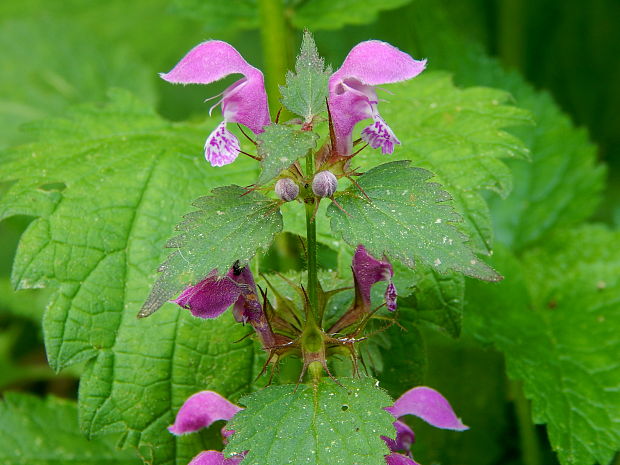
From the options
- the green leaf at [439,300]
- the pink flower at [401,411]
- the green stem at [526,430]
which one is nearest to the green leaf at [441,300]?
the green leaf at [439,300]

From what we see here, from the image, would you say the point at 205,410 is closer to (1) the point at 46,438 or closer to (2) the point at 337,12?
(1) the point at 46,438

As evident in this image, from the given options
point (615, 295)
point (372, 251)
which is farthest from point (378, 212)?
point (615, 295)

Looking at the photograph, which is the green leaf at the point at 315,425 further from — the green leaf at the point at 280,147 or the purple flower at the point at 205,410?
the green leaf at the point at 280,147

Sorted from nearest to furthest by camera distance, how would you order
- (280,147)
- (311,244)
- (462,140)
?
(280,147) < (311,244) < (462,140)

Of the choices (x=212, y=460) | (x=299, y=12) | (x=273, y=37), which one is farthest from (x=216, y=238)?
(x=299, y=12)

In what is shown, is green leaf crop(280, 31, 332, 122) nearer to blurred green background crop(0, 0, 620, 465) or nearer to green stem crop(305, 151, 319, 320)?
green stem crop(305, 151, 319, 320)

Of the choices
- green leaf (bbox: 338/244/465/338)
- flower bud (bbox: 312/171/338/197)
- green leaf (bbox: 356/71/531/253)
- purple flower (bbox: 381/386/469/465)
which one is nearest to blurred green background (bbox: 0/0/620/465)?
green leaf (bbox: 356/71/531/253)

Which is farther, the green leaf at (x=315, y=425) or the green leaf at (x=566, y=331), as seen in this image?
the green leaf at (x=566, y=331)
